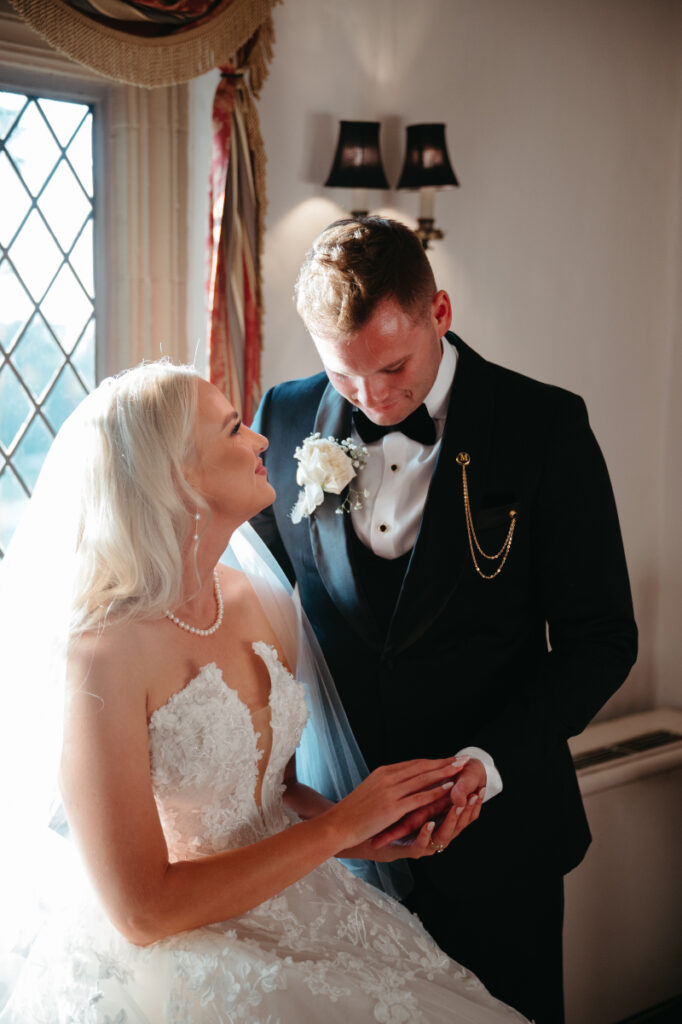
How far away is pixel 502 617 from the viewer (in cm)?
185

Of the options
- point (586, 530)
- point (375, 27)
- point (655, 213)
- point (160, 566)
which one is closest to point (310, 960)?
point (160, 566)

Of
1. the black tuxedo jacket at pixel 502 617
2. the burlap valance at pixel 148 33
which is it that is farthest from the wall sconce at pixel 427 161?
the black tuxedo jacket at pixel 502 617

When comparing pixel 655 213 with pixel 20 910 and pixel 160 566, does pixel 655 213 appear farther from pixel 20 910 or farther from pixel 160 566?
pixel 20 910

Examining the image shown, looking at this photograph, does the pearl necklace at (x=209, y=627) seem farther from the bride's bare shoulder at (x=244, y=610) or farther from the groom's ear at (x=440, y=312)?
the groom's ear at (x=440, y=312)

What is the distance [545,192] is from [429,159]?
0.76 m

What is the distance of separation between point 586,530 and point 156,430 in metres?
0.78

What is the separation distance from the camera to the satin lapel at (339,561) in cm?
185

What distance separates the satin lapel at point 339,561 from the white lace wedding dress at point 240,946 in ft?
0.54

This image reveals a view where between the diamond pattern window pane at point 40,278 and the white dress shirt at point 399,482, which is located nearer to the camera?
the white dress shirt at point 399,482

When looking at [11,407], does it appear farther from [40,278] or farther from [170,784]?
[170,784]

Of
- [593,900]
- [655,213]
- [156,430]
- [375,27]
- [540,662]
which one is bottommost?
[593,900]

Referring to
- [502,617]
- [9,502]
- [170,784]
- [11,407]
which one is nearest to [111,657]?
[170,784]

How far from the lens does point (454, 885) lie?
188 centimetres

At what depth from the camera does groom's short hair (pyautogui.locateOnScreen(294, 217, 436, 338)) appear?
1669mm
